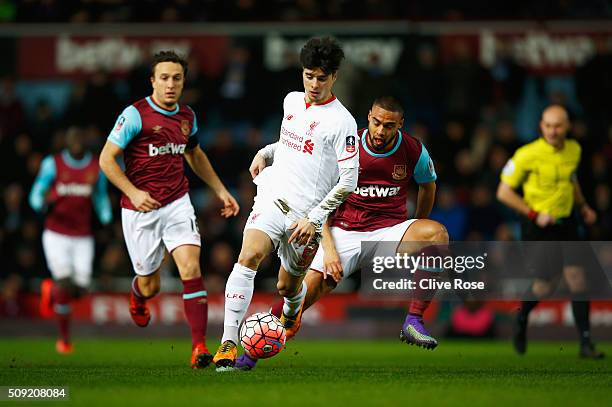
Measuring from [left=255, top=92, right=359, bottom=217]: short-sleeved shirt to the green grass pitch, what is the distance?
4.49 ft

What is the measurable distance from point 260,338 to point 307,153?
1434mm

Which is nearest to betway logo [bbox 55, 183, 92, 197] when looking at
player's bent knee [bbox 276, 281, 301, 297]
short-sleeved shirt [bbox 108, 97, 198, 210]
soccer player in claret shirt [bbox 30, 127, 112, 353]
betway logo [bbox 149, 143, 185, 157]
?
soccer player in claret shirt [bbox 30, 127, 112, 353]

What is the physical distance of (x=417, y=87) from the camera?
1662 centimetres

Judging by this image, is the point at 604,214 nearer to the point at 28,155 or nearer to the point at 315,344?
the point at 315,344

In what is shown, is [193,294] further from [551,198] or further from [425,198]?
[551,198]

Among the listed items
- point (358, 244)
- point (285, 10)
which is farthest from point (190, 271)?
point (285, 10)

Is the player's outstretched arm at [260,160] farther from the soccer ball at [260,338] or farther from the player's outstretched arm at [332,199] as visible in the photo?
the soccer ball at [260,338]

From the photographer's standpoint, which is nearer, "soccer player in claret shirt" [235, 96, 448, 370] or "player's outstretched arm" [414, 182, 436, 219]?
"soccer player in claret shirt" [235, 96, 448, 370]

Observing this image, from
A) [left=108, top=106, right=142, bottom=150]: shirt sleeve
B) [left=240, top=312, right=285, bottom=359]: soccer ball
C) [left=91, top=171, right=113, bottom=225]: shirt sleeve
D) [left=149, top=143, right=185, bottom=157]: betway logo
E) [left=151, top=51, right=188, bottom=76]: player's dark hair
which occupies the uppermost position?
[left=151, top=51, right=188, bottom=76]: player's dark hair

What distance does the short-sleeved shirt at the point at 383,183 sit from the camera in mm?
9195

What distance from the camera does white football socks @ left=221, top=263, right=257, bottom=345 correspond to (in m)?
8.20

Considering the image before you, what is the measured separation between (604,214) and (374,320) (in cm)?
360

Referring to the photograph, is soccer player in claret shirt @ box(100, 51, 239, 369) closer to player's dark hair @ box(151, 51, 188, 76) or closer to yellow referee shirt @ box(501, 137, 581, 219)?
player's dark hair @ box(151, 51, 188, 76)

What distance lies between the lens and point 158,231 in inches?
372
